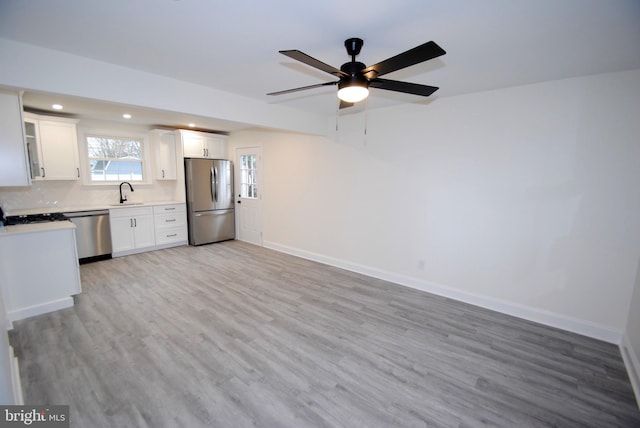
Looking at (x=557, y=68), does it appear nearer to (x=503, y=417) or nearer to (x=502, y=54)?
(x=502, y=54)

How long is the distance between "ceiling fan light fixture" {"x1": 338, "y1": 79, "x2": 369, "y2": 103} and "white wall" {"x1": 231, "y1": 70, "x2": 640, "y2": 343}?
6.25 feet

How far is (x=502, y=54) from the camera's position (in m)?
2.12

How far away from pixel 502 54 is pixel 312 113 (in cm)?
264

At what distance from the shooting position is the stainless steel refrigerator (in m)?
5.59

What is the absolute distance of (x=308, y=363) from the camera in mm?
2266

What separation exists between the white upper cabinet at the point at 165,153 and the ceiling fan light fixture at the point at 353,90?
484cm

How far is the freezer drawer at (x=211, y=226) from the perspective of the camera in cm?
569

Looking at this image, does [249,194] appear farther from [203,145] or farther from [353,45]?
[353,45]

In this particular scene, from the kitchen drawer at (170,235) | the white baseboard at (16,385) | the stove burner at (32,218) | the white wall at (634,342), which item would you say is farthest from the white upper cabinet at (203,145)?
the white wall at (634,342)

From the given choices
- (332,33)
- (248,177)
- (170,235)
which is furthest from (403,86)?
(170,235)

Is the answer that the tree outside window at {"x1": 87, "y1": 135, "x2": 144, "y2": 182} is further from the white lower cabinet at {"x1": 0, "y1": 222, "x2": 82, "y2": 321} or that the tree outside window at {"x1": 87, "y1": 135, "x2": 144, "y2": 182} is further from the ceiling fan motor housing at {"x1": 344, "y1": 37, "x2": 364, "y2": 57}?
the ceiling fan motor housing at {"x1": 344, "y1": 37, "x2": 364, "y2": 57}

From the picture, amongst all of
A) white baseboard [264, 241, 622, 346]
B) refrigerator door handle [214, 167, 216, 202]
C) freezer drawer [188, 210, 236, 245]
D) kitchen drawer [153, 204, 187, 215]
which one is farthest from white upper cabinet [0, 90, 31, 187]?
white baseboard [264, 241, 622, 346]

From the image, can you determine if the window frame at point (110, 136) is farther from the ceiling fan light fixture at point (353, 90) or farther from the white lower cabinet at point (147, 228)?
the ceiling fan light fixture at point (353, 90)

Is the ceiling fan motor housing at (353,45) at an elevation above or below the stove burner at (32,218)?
above
